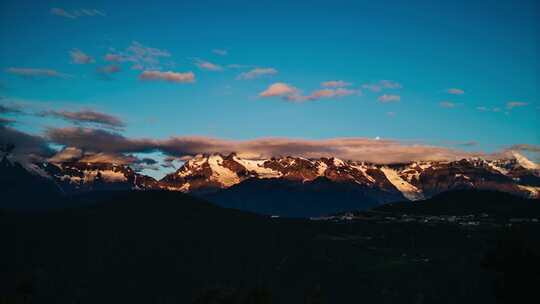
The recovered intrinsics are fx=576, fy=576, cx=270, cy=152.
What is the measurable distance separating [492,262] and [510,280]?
335 centimetres

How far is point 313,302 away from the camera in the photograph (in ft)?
529

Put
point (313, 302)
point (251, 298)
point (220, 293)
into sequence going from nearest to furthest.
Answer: point (251, 298) → point (220, 293) → point (313, 302)

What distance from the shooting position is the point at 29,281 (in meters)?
164

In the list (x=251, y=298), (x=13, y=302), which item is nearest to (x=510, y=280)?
(x=251, y=298)

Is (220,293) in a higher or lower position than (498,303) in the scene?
lower

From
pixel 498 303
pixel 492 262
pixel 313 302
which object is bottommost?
pixel 313 302

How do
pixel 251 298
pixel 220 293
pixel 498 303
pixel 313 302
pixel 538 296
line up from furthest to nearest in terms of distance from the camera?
pixel 313 302, pixel 220 293, pixel 251 298, pixel 498 303, pixel 538 296

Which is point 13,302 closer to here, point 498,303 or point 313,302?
point 313,302

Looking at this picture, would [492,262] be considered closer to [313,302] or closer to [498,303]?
[498,303]

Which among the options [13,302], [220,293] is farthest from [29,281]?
[220,293]

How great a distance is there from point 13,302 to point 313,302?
7979cm

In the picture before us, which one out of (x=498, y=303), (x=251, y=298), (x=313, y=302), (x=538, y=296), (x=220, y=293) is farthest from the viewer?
(x=313, y=302)

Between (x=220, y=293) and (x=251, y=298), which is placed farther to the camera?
(x=220, y=293)

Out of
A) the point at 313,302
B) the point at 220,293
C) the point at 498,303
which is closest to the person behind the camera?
the point at 498,303
